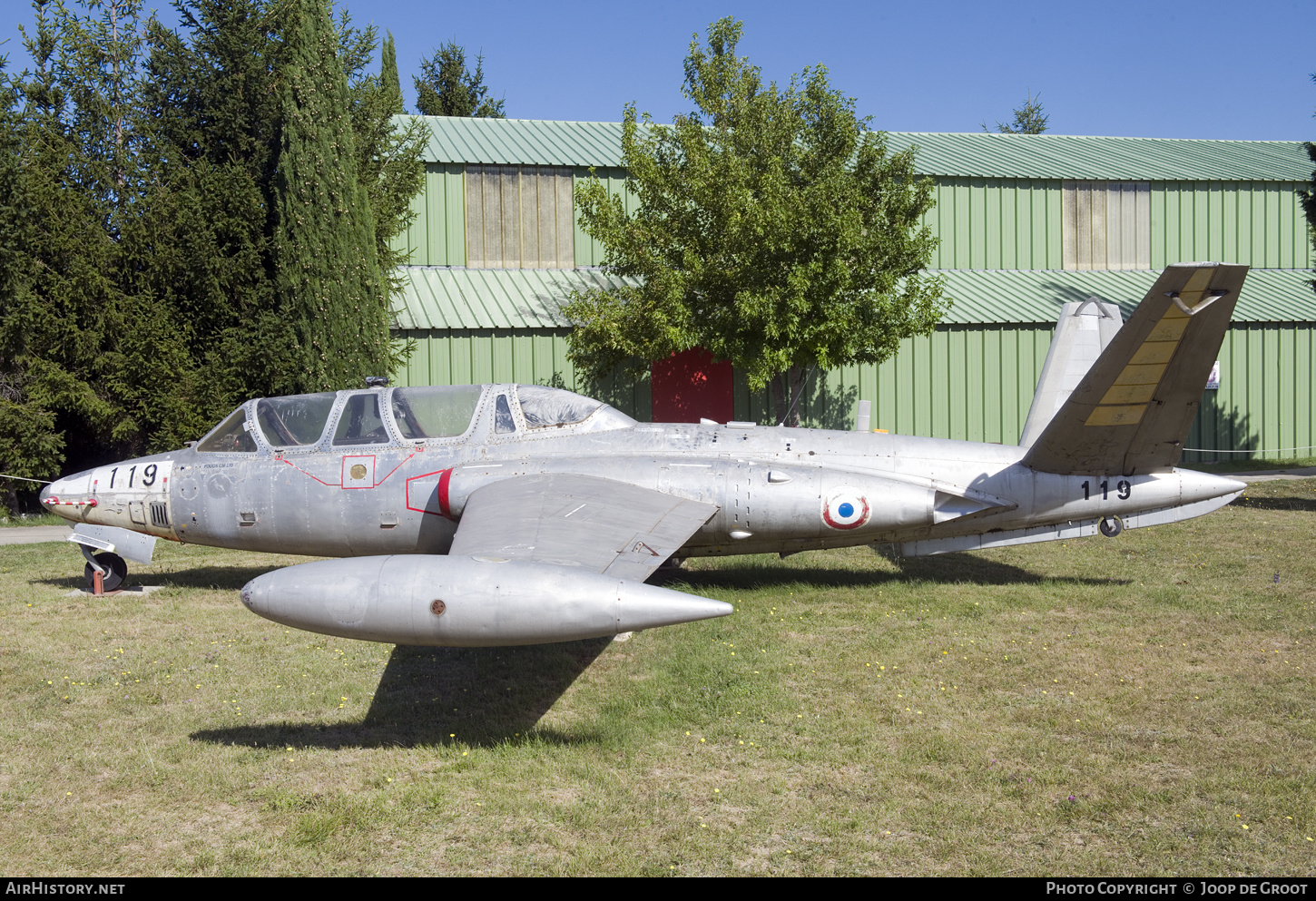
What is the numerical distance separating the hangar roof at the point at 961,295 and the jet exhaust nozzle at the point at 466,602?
17.1 meters

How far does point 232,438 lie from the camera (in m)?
11.7

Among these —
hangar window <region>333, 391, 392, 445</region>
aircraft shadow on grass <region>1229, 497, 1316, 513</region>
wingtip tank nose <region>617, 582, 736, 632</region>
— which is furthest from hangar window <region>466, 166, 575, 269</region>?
wingtip tank nose <region>617, 582, 736, 632</region>

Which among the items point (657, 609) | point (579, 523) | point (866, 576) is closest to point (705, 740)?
point (657, 609)

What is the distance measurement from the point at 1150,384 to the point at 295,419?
954 centimetres

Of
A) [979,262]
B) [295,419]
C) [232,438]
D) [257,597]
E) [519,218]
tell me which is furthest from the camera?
[979,262]

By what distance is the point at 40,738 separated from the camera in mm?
7199

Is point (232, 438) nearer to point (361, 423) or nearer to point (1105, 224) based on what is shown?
point (361, 423)

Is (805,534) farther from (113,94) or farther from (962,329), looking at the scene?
(113,94)

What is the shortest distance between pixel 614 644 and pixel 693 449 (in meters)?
2.51

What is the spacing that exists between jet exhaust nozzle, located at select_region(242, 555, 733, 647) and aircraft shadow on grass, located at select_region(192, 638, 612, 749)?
131cm

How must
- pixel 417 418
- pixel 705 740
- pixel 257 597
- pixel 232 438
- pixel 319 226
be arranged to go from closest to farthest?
pixel 257 597 → pixel 705 740 → pixel 417 418 → pixel 232 438 → pixel 319 226

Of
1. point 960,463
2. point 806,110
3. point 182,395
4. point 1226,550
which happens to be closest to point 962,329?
point 806,110

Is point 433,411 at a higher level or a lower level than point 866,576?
higher

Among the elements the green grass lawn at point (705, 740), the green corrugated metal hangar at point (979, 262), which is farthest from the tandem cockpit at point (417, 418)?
the green corrugated metal hangar at point (979, 262)
